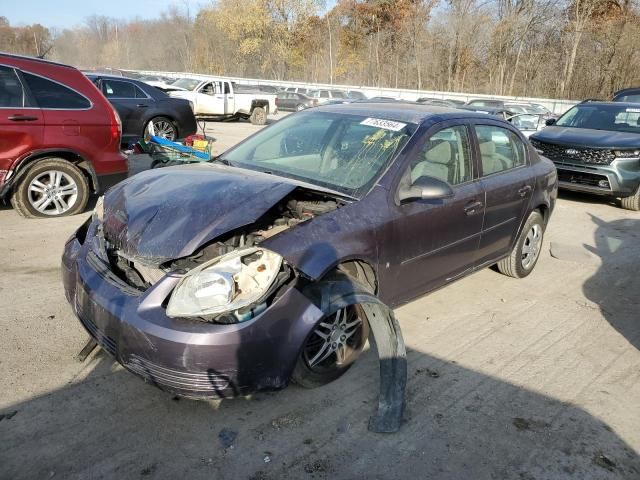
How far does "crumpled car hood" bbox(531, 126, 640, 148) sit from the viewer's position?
28.6 feet

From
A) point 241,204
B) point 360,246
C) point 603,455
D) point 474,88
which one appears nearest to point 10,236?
point 241,204

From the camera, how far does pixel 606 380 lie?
350 centimetres

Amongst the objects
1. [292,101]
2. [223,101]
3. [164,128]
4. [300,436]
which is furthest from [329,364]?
[292,101]

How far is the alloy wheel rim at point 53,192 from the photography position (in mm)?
6188

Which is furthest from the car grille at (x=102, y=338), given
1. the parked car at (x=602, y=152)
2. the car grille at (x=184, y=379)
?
the parked car at (x=602, y=152)

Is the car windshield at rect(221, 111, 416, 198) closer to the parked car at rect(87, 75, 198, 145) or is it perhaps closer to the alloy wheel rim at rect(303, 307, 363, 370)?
the alloy wheel rim at rect(303, 307, 363, 370)

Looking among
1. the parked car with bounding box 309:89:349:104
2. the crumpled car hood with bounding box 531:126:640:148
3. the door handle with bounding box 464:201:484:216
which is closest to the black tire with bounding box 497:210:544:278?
the door handle with bounding box 464:201:484:216

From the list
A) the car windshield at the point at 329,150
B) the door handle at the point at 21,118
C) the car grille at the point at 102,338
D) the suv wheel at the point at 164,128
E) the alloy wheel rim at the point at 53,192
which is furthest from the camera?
the suv wheel at the point at 164,128

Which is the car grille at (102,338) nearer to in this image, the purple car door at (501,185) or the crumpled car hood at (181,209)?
the crumpled car hood at (181,209)

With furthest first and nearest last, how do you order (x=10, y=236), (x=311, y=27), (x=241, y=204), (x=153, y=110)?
(x=311, y=27) → (x=153, y=110) → (x=10, y=236) → (x=241, y=204)

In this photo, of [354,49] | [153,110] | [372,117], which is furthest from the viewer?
[354,49]

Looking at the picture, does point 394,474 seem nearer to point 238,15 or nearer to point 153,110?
point 153,110

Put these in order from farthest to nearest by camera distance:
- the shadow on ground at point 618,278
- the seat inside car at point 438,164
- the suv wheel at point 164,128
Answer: the suv wheel at point 164,128, the shadow on ground at point 618,278, the seat inside car at point 438,164

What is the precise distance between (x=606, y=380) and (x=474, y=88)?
126 feet
